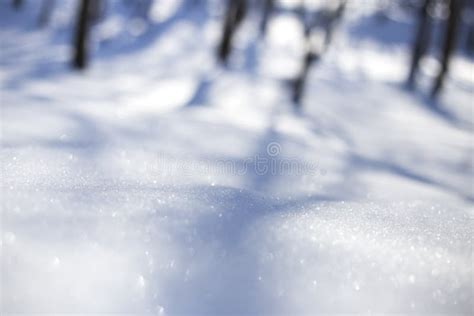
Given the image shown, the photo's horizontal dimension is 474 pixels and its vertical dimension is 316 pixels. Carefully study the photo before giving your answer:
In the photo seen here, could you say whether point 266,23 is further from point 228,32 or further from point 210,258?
point 210,258

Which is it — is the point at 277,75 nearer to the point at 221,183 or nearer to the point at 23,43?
the point at 221,183

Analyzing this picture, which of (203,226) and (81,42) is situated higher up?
(203,226)

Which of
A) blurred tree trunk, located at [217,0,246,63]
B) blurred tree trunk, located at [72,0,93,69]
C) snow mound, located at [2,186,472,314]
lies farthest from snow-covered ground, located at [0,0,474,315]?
blurred tree trunk, located at [217,0,246,63]

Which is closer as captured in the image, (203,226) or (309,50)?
(203,226)

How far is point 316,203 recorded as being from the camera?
1.33 metres

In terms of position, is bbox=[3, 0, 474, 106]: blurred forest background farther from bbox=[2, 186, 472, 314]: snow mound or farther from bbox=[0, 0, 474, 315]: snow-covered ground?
bbox=[2, 186, 472, 314]: snow mound

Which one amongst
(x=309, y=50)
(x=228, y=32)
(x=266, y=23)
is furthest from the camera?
(x=266, y=23)

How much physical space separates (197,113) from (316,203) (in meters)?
2.75

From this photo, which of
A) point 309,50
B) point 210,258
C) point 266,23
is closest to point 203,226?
point 210,258

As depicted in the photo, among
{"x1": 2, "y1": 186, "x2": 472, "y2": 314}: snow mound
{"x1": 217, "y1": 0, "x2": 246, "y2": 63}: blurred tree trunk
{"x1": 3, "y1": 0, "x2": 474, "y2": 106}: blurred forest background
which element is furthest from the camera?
{"x1": 217, "y1": 0, "x2": 246, "y2": 63}: blurred tree trunk

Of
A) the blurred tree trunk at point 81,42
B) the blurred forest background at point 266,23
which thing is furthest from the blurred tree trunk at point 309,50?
the blurred tree trunk at point 81,42

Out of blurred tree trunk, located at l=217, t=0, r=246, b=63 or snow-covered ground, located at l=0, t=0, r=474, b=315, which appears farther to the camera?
blurred tree trunk, located at l=217, t=0, r=246, b=63

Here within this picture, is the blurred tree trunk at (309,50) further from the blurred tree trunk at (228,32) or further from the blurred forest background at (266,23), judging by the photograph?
the blurred tree trunk at (228,32)

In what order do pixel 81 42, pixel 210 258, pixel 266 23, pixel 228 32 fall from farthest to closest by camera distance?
1. pixel 266 23
2. pixel 228 32
3. pixel 81 42
4. pixel 210 258
